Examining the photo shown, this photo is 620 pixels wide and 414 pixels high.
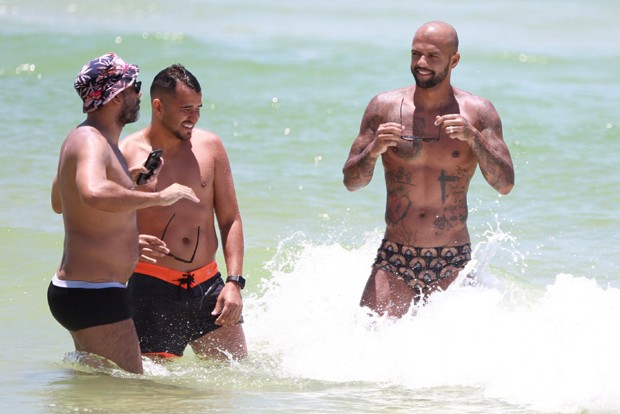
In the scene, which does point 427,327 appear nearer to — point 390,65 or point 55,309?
point 55,309

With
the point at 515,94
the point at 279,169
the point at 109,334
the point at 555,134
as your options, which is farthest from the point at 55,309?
the point at 515,94

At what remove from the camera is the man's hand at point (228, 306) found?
5531 millimetres

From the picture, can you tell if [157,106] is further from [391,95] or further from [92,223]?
[391,95]

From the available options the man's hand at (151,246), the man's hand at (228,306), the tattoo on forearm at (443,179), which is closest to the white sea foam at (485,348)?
the tattoo on forearm at (443,179)

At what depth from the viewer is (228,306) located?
552 cm

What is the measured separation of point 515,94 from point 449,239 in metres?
9.19

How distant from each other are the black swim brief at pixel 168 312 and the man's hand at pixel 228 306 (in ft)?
0.42

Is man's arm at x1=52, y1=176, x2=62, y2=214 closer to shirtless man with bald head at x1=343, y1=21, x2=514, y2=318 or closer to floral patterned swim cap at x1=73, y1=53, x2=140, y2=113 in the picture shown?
floral patterned swim cap at x1=73, y1=53, x2=140, y2=113

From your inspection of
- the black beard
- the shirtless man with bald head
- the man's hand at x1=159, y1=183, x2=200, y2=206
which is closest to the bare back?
the black beard

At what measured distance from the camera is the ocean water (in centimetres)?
540

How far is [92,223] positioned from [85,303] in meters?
0.35

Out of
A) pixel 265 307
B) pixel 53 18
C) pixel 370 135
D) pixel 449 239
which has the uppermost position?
pixel 53 18

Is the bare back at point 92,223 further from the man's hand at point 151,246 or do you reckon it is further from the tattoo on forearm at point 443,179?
the tattoo on forearm at point 443,179

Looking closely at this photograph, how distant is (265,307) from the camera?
757 cm
